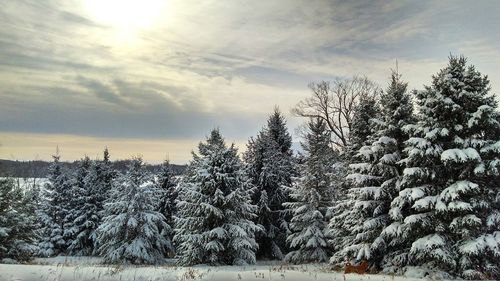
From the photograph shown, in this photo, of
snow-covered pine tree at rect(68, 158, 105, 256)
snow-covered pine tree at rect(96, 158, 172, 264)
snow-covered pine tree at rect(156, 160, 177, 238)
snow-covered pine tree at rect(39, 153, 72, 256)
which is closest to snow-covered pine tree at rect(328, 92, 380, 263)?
snow-covered pine tree at rect(96, 158, 172, 264)

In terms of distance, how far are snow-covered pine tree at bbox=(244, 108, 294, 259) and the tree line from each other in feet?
0.43

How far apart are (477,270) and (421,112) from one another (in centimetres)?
745

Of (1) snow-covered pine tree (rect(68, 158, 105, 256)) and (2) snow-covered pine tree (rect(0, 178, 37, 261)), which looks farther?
(1) snow-covered pine tree (rect(68, 158, 105, 256))

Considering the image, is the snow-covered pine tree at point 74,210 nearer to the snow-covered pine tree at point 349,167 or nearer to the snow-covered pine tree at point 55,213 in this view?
the snow-covered pine tree at point 55,213

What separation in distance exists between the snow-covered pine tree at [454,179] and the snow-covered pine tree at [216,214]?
11496mm

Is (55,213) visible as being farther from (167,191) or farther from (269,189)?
(269,189)

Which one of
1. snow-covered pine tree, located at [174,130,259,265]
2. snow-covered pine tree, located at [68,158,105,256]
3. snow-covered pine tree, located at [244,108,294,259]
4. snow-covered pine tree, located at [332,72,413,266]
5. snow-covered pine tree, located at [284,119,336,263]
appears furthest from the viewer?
snow-covered pine tree, located at [68,158,105,256]

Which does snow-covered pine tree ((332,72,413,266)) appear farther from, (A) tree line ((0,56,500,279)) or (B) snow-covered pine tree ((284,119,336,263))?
(B) snow-covered pine tree ((284,119,336,263))

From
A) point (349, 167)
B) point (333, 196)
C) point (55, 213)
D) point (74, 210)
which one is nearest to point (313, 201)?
point (333, 196)

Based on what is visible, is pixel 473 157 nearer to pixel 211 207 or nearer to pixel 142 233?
pixel 211 207

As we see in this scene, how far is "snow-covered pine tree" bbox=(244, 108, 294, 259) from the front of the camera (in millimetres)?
38562

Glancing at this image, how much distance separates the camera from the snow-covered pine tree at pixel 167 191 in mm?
43156

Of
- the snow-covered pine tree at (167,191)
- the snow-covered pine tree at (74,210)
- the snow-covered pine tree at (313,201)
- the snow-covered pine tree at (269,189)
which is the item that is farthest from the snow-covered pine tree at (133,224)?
the snow-covered pine tree at (74,210)

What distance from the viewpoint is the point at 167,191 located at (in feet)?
142
